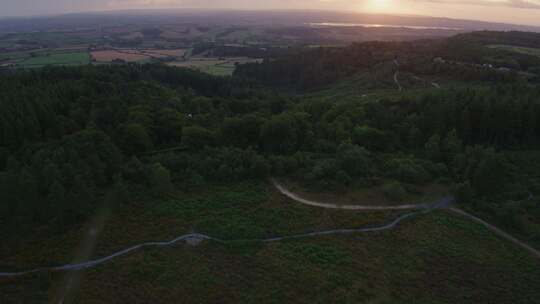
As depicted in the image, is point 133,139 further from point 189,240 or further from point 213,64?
point 213,64

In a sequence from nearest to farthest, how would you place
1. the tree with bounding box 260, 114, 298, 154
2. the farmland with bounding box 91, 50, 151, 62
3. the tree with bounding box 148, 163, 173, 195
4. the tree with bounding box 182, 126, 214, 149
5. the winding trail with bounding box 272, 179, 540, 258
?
the winding trail with bounding box 272, 179, 540, 258
the tree with bounding box 148, 163, 173, 195
the tree with bounding box 260, 114, 298, 154
the tree with bounding box 182, 126, 214, 149
the farmland with bounding box 91, 50, 151, 62

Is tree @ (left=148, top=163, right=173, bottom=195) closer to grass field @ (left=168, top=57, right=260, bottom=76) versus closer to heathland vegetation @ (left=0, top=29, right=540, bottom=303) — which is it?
heathland vegetation @ (left=0, top=29, right=540, bottom=303)

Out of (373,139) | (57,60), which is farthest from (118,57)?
(373,139)

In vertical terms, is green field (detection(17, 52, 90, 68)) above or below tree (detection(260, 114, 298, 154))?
above

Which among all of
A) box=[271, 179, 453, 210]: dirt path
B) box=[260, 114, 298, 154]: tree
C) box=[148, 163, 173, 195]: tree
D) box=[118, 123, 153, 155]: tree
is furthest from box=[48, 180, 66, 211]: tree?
box=[260, 114, 298, 154]: tree

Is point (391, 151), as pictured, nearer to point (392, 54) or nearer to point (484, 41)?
point (392, 54)

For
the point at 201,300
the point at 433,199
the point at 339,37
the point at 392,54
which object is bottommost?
the point at 201,300

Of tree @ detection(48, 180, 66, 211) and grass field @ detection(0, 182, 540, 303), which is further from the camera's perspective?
tree @ detection(48, 180, 66, 211)

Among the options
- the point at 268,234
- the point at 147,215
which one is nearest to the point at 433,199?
the point at 268,234
